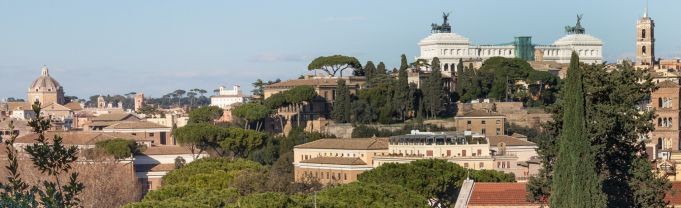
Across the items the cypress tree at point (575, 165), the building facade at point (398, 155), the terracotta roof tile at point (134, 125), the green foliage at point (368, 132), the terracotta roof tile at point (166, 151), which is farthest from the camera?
the terracotta roof tile at point (134, 125)

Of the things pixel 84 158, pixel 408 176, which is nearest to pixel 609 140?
pixel 408 176

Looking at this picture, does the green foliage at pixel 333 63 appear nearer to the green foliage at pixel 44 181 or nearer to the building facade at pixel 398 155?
the building facade at pixel 398 155

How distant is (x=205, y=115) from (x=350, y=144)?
28.5 metres

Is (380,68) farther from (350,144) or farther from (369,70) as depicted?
(350,144)

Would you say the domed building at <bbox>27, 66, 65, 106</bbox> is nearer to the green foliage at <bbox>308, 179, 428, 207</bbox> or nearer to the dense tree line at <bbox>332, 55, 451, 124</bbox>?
the dense tree line at <bbox>332, 55, 451, 124</bbox>

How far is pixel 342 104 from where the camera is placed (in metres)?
85.2

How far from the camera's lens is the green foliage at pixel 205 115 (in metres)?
101


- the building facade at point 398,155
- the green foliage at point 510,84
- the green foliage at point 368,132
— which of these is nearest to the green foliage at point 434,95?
the green foliage at point 368,132

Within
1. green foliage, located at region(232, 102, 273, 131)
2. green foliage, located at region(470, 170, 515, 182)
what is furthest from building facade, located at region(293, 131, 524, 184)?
green foliage, located at region(232, 102, 273, 131)

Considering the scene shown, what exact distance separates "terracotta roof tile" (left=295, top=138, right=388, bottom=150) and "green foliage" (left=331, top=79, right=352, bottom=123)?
779 cm

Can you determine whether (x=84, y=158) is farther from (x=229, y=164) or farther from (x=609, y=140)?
(x=609, y=140)

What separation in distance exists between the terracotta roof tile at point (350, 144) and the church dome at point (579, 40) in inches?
1632

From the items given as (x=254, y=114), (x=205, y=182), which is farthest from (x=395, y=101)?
(x=205, y=182)

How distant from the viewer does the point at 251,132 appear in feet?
270
